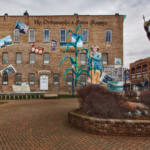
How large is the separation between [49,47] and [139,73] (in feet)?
156

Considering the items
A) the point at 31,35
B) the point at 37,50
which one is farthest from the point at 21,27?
the point at 37,50

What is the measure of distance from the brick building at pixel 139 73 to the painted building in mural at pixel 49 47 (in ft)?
112

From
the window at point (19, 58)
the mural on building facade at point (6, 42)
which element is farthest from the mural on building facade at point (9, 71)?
the mural on building facade at point (6, 42)

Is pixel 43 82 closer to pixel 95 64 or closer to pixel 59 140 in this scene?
pixel 95 64

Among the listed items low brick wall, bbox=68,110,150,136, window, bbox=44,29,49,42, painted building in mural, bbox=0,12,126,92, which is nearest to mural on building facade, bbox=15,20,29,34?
painted building in mural, bbox=0,12,126,92

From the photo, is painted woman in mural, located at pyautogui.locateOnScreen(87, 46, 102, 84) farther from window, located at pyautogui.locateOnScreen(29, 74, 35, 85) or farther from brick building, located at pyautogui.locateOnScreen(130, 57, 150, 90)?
brick building, located at pyautogui.locateOnScreen(130, 57, 150, 90)

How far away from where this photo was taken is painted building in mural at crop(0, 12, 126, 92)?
2589 cm

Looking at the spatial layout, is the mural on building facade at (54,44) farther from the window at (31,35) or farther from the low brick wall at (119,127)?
the low brick wall at (119,127)

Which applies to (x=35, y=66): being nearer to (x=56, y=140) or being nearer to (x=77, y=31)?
(x=77, y=31)

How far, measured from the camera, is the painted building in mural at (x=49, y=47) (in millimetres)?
25891

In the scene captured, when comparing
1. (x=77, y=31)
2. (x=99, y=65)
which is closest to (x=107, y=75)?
(x=99, y=65)

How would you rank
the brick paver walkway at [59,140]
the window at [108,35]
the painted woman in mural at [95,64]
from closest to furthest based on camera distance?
the brick paver walkway at [59,140] → the painted woman in mural at [95,64] → the window at [108,35]

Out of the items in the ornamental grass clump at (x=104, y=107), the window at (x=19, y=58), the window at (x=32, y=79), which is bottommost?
the ornamental grass clump at (x=104, y=107)

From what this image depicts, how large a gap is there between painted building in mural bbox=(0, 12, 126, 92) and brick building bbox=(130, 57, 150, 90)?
1344 inches
